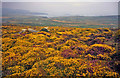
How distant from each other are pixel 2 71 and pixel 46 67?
411 centimetres

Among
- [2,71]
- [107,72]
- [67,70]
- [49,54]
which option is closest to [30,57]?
[49,54]

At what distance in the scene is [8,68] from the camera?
774 cm

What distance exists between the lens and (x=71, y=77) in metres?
6.65

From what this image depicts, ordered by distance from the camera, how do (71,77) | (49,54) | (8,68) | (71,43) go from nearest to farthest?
1. (71,77)
2. (8,68)
3. (49,54)
4. (71,43)

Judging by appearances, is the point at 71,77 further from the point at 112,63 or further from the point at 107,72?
the point at 112,63

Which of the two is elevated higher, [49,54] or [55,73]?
[49,54]

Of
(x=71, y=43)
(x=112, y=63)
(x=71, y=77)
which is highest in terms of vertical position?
(x=71, y=43)

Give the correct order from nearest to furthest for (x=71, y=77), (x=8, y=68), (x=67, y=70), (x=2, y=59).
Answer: (x=71, y=77)
(x=67, y=70)
(x=8, y=68)
(x=2, y=59)

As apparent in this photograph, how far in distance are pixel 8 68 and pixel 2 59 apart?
209 centimetres

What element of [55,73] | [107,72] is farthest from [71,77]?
[107,72]

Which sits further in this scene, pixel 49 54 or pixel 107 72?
pixel 49 54

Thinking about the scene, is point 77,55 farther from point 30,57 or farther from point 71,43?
point 30,57

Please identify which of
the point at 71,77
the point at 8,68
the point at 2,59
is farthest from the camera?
the point at 2,59

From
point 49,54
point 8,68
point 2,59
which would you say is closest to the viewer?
point 8,68
